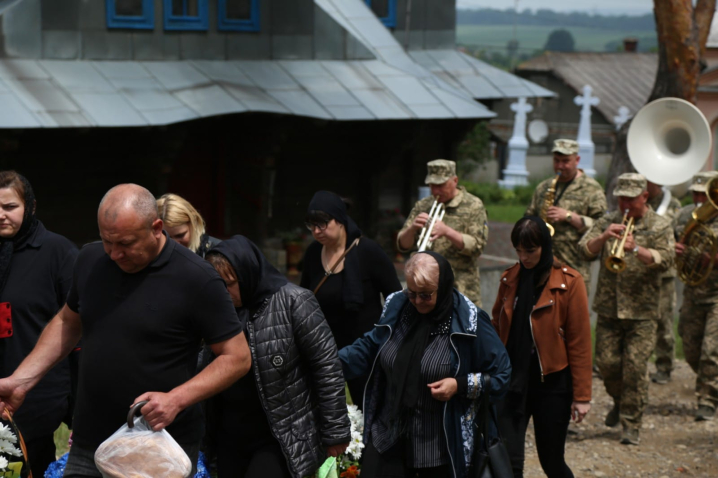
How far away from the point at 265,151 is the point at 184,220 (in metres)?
7.54

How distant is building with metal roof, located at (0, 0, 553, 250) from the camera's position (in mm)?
11125

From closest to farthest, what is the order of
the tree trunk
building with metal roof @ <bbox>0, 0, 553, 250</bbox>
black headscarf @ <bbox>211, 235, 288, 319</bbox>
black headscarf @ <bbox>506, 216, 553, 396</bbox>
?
1. black headscarf @ <bbox>211, 235, 288, 319</bbox>
2. black headscarf @ <bbox>506, 216, 553, 396</bbox>
3. building with metal roof @ <bbox>0, 0, 553, 250</bbox>
4. the tree trunk

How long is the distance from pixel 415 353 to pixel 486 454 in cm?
58

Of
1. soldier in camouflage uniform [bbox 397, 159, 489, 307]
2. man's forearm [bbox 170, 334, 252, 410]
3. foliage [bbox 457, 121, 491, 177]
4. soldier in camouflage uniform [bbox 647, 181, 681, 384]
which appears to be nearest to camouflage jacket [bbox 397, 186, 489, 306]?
soldier in camouflage uniform [bbox 397, 159, 489, 307]

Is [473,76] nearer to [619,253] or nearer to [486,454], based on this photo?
[619,253]

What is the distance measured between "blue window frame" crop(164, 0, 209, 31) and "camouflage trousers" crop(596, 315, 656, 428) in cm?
669

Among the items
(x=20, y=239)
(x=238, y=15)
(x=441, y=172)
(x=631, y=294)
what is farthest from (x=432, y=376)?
(x=238, y=15)

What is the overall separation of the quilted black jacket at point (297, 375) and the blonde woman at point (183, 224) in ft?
3.36

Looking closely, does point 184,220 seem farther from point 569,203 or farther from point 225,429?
point 569,203

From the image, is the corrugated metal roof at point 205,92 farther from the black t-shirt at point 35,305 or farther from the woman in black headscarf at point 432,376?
the woman in black headscarf at point 432,376

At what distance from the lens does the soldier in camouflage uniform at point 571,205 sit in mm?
8570

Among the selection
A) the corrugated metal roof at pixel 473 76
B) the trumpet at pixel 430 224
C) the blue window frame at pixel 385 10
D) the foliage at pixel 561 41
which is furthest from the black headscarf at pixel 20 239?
the foliage at pixel 561 41

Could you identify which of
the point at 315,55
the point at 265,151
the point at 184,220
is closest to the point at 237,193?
the point at 265,151

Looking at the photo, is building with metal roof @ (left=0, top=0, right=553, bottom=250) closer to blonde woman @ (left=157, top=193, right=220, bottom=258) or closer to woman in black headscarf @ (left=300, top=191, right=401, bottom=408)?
woman in black headscarf @ (left=300, top=191, right=401, bottom=408)
